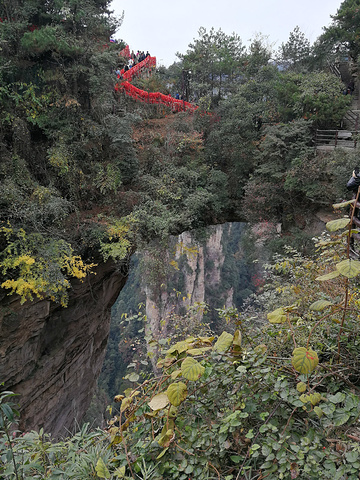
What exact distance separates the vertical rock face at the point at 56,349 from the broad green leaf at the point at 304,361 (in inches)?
185

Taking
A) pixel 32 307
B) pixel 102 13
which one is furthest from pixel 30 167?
pixel 102 13

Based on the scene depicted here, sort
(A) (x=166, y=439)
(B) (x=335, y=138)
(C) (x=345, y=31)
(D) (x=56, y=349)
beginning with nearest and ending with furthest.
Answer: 1. (A) (x=166, y=439)
2. (D) (x=56, y=349)
3. (B) (x=335, y=138)
4. (C) (x=345, y=31)

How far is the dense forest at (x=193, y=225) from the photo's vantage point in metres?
1.62

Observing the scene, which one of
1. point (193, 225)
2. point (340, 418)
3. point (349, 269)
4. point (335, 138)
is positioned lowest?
point (340, 418)

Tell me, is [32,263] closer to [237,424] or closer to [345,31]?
[237,424]

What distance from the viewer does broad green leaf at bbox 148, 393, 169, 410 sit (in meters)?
1.54

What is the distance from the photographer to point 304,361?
4.88ft

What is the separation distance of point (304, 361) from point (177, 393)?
68cm

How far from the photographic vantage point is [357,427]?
1491 mm

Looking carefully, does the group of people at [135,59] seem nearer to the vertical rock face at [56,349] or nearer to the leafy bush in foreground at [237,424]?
the vertical rock face at [56,349]

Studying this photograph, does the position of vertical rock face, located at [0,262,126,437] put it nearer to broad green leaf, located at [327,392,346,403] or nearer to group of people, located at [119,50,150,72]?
broad green leaf, located at [327,392,346,403]

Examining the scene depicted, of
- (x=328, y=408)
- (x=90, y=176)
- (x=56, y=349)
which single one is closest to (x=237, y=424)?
(x=328, y=408)

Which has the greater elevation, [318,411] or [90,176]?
[90,176]

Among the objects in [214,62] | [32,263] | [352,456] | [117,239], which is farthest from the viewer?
[214,62]
